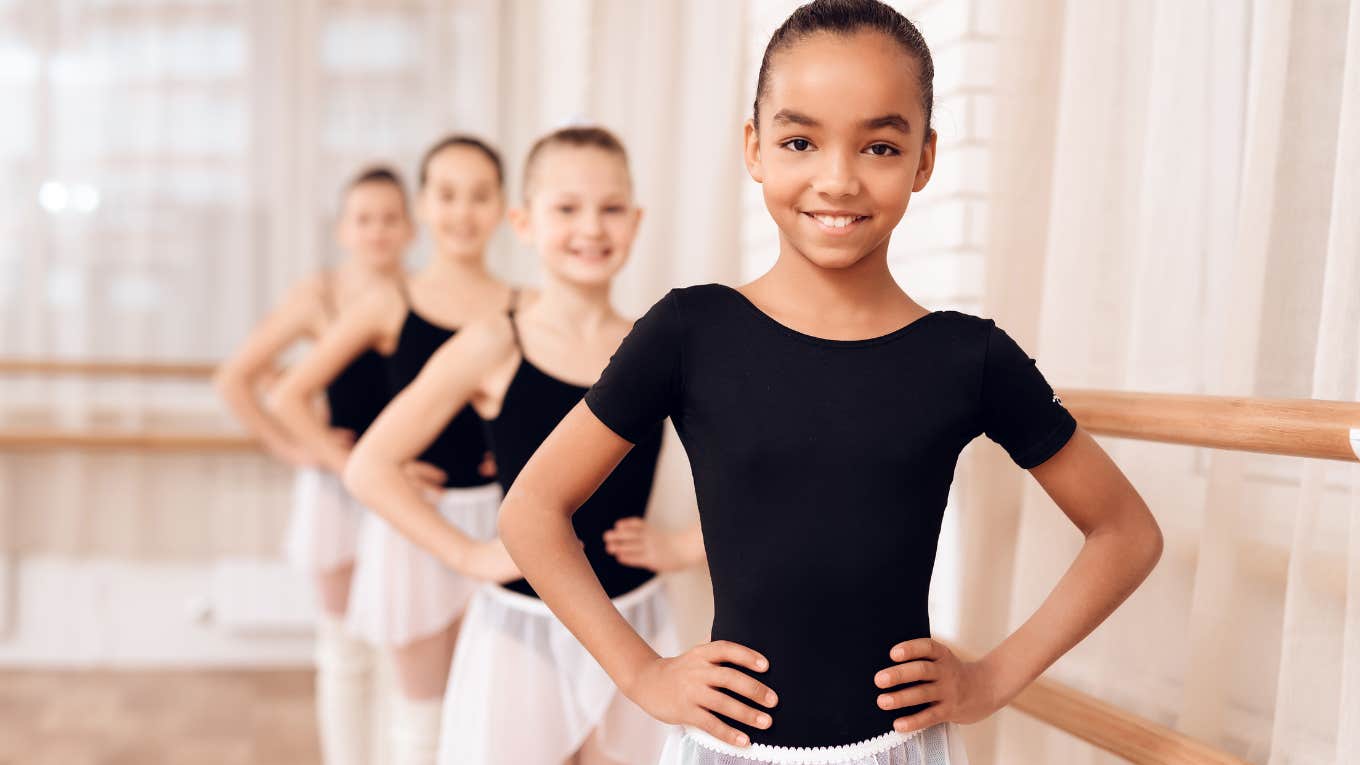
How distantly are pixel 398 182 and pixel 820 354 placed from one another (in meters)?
2.69

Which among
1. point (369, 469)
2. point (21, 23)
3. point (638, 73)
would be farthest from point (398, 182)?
point (21, 23)

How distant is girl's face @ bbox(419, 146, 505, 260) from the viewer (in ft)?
9.04

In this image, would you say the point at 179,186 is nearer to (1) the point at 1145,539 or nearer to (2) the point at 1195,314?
(2) the point at 1195,314

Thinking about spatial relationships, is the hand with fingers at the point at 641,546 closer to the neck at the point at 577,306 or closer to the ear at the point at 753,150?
the neck at the point at 577,306

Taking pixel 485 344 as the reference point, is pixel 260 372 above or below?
below

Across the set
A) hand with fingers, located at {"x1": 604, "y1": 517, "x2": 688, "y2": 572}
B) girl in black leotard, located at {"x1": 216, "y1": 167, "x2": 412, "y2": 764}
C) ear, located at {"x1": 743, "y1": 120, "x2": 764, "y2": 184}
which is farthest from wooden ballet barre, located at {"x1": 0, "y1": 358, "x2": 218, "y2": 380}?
ear, located at {"x1": 743, "y1": 120, "x2": 764, "y2": 184}

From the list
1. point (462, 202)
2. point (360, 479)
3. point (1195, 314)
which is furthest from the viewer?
point (462, 202)

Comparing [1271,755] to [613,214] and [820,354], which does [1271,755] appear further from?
[613,214]

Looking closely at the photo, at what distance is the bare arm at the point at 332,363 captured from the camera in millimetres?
2873

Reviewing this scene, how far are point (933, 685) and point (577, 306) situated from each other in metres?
0.97

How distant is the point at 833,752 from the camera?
110cm

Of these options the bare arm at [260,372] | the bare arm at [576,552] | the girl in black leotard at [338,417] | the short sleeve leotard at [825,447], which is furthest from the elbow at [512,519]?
the bare arm at [260,372]

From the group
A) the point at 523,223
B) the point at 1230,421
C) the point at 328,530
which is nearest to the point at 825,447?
the point at 1230,421

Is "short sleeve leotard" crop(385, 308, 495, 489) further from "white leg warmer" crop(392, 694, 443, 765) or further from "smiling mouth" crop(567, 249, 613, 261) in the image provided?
"smiling mouth" crop(567, 249, 613, 261)
